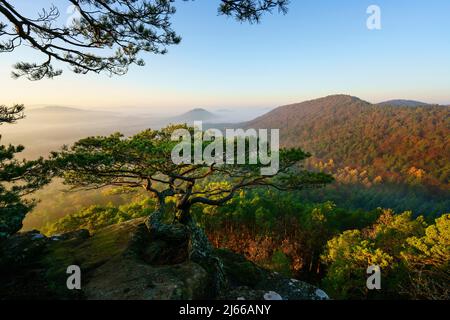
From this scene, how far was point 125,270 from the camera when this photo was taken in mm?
6508

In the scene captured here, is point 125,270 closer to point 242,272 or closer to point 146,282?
point 146,282

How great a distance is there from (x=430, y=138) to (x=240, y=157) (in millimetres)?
103060

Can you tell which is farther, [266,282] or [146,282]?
[266,282]

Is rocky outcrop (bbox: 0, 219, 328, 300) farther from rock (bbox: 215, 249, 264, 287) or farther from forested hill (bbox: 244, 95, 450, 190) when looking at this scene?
forested hill (bbox: 244, 95, 450, 190)

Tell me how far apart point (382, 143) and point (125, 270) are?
107m

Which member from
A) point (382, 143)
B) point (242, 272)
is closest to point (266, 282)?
point (242, 272)

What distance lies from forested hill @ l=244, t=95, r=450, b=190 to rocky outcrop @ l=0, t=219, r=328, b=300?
74558mm

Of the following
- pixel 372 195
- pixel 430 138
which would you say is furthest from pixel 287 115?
pixel 372 195

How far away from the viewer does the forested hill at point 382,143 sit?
76.1 metres

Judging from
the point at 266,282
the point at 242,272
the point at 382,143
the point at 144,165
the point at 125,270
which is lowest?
the point at 382,143

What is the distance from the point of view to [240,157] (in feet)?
26.3

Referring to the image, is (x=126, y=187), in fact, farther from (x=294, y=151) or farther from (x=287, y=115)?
(x=287, y=115)

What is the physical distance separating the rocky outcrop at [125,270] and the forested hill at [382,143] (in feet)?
245

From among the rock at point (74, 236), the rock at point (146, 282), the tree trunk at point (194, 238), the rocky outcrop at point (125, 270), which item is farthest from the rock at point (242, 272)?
the rock at point (74, 236)
